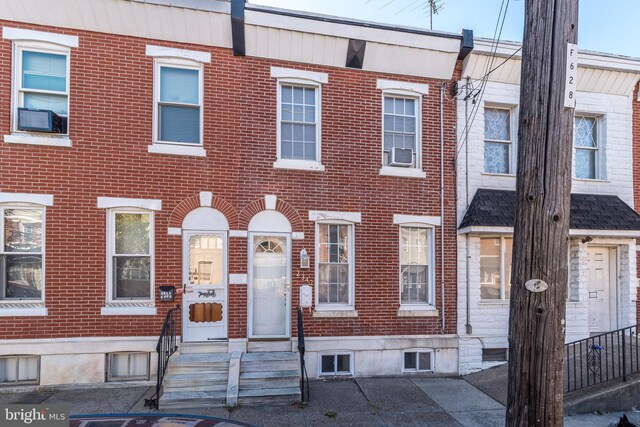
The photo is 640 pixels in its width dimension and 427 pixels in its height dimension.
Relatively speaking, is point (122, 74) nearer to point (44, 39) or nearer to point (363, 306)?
point (44, 39)

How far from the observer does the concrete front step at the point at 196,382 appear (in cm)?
633

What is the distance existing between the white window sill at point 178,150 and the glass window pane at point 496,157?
6248 mm

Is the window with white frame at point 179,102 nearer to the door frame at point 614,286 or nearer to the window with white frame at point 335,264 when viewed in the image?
the window with white frame at point 335,264

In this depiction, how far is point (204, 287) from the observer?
290 inches

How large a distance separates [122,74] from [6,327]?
4.98 metres

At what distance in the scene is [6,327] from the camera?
659 centimetres

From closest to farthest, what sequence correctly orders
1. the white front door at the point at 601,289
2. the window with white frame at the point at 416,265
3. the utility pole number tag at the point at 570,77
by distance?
1. the utility pole number tag at the point at 570,77
2. the window with white frame at the point at 416,265
3. the white front door at the point at 601,289

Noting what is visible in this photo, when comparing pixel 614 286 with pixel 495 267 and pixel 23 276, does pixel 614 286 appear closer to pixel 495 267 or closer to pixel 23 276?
pixel 495 267

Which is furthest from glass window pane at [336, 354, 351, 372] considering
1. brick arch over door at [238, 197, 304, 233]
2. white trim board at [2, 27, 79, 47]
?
white trim board at [2, 27, 79, 47]

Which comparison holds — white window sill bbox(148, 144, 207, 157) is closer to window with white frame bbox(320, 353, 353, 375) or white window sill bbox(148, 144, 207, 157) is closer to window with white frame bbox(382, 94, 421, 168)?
window with white frame bbox(382, 94, 421, 168)

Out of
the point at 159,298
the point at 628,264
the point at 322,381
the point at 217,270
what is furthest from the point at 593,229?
the point at 159,298

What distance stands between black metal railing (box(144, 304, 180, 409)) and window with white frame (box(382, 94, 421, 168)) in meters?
5.29

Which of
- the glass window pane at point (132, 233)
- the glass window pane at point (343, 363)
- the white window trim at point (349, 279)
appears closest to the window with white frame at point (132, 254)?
the glass window pane at point (132, 233)

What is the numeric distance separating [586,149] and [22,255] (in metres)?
12.3
